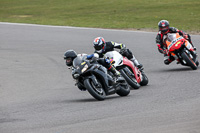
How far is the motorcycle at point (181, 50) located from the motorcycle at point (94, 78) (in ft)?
15.1

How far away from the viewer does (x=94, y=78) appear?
1066cm

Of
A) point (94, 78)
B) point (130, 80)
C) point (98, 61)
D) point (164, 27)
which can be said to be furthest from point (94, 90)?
point (164, 27)

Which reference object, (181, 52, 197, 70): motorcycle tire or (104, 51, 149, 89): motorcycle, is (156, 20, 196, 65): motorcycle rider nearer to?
(181, 52, 197, 70): motorcycle tire

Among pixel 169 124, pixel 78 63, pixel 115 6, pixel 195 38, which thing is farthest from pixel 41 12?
pixel 169 124

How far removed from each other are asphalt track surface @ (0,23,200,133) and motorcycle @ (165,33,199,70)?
300 mm

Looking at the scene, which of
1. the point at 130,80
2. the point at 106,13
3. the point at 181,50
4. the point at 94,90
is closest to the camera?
the point at 94,90

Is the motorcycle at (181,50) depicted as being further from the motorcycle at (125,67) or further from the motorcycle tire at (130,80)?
the motorcycle tire at (130,80)

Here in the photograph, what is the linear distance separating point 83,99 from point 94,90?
1.01 m

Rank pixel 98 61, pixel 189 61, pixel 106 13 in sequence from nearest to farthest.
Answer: pixel 98 61, pixel 189 61, pixel 106 13

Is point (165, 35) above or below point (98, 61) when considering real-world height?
above

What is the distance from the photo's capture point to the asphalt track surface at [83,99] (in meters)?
8.00

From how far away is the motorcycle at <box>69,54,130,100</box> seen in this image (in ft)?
34.9

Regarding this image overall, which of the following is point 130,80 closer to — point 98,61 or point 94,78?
point 98,61

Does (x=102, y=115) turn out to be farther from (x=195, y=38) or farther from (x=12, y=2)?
(x=12, y=2)
